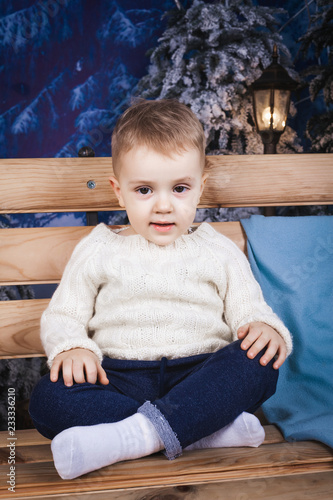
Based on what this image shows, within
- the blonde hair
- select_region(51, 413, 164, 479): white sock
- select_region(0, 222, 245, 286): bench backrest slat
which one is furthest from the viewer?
select_region(0, 222, 245, 286): bench backrest slat

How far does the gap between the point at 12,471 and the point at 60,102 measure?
7.96ft

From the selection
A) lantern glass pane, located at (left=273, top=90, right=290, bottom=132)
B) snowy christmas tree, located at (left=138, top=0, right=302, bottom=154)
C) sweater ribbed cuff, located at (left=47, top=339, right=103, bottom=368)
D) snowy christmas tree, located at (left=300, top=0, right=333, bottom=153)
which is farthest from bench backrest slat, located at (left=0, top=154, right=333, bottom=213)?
snowy christmas tree, located at (left=138, top=0, right=302, bottom=154)

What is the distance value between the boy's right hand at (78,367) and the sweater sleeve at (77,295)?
69 millimetres

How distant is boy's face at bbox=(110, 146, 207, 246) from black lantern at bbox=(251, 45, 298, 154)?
5.07 feet

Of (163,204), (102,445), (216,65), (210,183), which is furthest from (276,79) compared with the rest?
(102,445)

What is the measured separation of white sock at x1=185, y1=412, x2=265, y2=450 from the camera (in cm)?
84

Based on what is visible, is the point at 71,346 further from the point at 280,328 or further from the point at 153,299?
the point at 280,328

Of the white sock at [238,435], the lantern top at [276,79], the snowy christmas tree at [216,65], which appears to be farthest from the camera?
the snowy christmas tree at [216,65]

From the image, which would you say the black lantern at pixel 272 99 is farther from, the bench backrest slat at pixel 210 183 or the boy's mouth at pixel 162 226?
the boy's mouth at pixel 162 226

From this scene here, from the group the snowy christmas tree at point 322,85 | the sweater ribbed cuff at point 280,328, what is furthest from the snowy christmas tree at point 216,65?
the sweater ribbed cuff at point 280,328

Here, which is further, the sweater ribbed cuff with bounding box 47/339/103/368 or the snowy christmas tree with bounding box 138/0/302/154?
the snowy christmas tree with bounding box 138/0/302/154

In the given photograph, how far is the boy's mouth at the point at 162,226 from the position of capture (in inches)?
39.6

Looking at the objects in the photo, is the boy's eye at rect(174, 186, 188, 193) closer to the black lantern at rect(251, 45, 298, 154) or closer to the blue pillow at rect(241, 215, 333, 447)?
the blue pillow at rect(241, 215, 333, 447)

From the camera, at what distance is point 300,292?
125 centimetres
